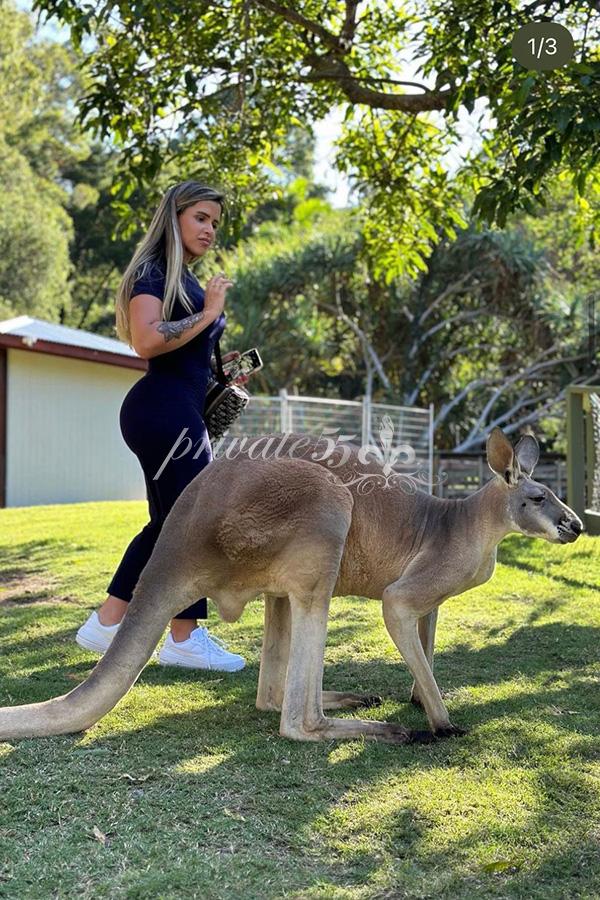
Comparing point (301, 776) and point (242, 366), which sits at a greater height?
point (242, 366)

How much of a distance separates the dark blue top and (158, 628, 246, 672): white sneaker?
1.14 meters

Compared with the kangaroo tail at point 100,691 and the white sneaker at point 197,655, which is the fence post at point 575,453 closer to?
the white sneaker at point 197,655

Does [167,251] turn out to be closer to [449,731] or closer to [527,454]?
[527,454]

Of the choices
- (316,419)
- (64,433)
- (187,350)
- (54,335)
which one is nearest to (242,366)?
(187,350)

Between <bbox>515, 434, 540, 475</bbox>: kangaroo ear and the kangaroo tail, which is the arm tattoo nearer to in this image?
the kangaroo tail

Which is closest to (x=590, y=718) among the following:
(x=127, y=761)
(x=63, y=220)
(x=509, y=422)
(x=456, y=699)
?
(x=456, y=699)

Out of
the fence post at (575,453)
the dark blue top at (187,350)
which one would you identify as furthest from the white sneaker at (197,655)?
the fence post at (575,453)

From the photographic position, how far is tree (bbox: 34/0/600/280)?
256 inches

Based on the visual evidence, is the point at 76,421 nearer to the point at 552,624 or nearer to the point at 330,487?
the point at 552,624

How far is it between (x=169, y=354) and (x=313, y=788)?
6.46 feet

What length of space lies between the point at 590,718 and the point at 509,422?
17.3m

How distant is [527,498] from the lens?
3.64 metres

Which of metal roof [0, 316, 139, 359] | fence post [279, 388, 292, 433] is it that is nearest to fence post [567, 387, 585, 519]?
fence post [279, 388, 292, 433]

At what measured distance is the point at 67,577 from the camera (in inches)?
265
